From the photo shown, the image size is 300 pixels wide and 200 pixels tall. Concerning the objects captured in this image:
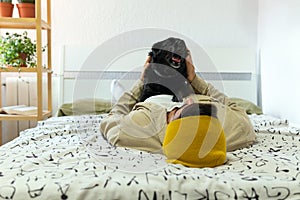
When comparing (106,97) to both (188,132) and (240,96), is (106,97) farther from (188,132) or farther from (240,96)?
(188,132)

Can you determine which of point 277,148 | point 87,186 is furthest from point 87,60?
point 87,186

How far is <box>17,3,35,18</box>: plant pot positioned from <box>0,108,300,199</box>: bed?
1.29 m

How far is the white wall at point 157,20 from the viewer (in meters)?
2.87

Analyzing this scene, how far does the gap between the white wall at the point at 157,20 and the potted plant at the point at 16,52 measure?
1.15ft

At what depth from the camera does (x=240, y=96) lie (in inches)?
112

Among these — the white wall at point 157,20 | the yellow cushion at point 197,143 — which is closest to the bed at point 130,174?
the yellow cushion at point 197,143

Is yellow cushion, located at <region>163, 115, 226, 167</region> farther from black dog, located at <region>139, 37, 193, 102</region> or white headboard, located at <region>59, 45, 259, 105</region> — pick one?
white headboard, located at <region>59, 45, 259, 105</region>

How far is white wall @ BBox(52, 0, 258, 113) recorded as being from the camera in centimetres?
287

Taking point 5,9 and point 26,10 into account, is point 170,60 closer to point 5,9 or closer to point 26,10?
point 26,10

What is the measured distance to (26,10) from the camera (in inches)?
95.0

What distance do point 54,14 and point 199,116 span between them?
2119 mm

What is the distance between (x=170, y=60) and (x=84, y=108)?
83 centimetres

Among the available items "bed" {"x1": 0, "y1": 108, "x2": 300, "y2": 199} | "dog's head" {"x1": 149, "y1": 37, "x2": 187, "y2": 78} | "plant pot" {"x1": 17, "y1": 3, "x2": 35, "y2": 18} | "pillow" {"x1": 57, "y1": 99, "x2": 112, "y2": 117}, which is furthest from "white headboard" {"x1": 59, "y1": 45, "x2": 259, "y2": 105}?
"bed" {"x1": 0, "y1": 108, "x2": 300, "y2": 199}

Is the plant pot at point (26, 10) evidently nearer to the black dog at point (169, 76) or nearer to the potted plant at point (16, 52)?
the potted plant at point (16, 52)
